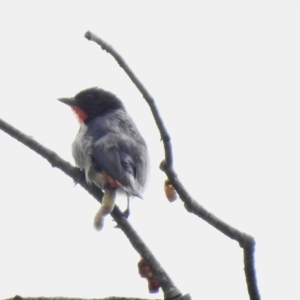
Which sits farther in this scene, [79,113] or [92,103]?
[92,103]

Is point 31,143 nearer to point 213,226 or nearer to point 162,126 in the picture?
point 162,126

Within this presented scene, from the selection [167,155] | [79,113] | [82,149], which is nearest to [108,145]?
[82,149]

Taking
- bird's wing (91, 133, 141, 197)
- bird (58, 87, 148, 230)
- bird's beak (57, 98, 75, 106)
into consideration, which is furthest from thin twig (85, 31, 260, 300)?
bird's beak (57, 98, 75, 106)

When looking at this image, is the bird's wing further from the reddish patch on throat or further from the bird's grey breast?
the reddish patch on throat

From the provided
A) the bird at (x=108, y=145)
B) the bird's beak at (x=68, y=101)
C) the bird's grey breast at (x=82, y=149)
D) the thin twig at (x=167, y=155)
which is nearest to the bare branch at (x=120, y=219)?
the thin twig at (x=167, y=155)

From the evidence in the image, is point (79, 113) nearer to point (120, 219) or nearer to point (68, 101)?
point (68, 101)

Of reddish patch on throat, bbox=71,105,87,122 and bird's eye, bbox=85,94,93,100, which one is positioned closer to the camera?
reddish patch on throat, bbox=71,105,87,122

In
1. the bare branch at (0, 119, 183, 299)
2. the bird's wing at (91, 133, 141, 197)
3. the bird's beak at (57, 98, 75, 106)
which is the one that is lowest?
the bare branch at (0, 119, 183, 299)
